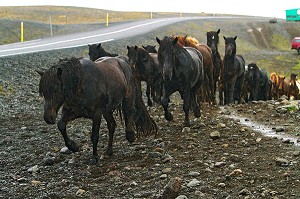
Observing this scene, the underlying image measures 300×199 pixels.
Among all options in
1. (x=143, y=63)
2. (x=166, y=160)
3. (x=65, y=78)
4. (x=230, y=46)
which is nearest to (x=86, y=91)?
(x=65, y=78)

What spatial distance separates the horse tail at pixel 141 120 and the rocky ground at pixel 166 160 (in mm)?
230

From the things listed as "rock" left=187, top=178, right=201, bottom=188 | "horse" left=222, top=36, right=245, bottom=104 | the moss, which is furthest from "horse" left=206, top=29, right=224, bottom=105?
the moss

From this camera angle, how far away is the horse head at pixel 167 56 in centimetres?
1058

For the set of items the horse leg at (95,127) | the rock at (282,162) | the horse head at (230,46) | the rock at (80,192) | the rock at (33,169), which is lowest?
the rock at (33,169)

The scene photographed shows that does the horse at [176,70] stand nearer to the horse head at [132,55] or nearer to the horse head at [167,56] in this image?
the horse head at [167,56]

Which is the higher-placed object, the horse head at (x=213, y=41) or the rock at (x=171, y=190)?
the horse head at (x=213, y=41)

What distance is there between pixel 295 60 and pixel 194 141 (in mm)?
34866

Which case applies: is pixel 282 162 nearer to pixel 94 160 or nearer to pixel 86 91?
pixel 94 160

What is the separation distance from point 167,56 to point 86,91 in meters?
3.51

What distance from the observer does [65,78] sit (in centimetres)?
736

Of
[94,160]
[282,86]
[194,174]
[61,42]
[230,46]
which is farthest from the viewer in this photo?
[61,42]

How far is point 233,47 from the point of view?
17.0 metres

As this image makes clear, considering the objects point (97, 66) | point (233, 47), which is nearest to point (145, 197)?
point (97, 66)

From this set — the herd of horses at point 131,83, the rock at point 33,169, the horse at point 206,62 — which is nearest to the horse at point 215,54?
the herd of horses at point 131,83
